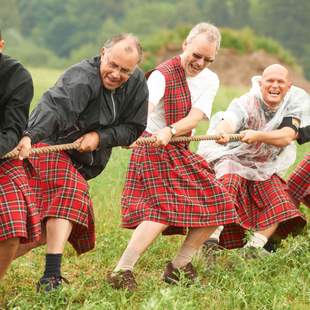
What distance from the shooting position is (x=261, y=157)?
23.0 feet

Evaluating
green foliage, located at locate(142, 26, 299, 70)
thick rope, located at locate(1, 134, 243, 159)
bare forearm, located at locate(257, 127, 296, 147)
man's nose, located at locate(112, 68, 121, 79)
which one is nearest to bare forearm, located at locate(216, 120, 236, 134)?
thick rope, located at locate(1, 134, 243, 159)

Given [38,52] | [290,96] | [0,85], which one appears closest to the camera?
[0,85]

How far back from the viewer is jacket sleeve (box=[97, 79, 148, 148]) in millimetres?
5660

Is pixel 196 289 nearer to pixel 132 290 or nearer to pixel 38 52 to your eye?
pixel 132 290

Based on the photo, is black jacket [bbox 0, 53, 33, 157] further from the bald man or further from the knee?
the bald man

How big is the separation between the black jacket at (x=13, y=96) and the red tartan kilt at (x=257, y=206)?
2.28 m

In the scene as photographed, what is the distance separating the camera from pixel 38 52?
77.6 metres

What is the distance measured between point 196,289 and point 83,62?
5.46 ft

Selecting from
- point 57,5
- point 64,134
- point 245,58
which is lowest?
point 57,5

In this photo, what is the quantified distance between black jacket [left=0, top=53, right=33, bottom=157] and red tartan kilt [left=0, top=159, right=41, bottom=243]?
0.69 feet

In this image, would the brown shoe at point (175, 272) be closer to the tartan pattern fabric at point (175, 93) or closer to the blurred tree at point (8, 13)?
the tartan pattern fabric at point (175, 93)

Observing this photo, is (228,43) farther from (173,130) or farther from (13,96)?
(13,96)

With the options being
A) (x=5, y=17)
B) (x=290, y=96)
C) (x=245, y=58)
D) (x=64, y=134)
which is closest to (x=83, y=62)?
(x=64, y=134)

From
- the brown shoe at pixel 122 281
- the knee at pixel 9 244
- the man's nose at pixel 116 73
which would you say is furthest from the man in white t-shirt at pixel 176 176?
the knee at pixel 9 244
